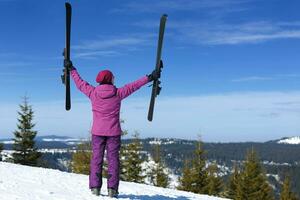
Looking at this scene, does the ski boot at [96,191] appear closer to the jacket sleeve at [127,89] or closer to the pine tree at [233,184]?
the jacket sleeve at [127,89]

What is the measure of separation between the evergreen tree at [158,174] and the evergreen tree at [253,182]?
8.70m

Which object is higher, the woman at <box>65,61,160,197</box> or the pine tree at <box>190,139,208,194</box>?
the woman at <box>65,61,160,197</box>

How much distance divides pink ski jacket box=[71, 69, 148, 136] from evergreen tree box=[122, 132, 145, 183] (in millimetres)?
37951

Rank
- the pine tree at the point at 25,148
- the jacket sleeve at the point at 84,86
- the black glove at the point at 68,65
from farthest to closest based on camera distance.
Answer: the pine tree at the point at 25,148 < the black glove at the point at 68,65 < the jacket sleeve at the point at 84,86

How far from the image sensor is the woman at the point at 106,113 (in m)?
10.8

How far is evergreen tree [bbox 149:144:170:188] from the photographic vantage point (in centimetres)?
5466

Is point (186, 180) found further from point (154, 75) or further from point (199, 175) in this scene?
point (154, 75)

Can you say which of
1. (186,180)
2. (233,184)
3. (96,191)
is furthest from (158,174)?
(96,191)

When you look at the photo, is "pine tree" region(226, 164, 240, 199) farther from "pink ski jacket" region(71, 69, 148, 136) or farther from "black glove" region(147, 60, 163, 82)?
"pink ski jacket" region(71, 69, 148, 136)

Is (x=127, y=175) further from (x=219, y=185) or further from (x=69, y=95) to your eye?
(x=69, y=95)

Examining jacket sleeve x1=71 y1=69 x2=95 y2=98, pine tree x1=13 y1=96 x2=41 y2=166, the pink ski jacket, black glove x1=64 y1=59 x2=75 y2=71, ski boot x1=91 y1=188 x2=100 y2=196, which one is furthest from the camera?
pine tree x1=13 y1=96 x2=41 y2=166

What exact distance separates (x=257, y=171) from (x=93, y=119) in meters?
43.1

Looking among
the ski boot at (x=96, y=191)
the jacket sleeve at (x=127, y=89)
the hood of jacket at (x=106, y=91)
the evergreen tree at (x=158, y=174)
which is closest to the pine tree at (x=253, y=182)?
the evergreen tree at (x=158, y=174)

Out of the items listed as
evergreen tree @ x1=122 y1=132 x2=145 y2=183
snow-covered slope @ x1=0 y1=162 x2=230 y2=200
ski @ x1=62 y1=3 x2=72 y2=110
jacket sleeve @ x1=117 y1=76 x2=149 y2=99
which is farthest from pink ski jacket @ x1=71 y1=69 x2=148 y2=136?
evergreen tree @ x1=122 y1=132 x2=145 y2=183
